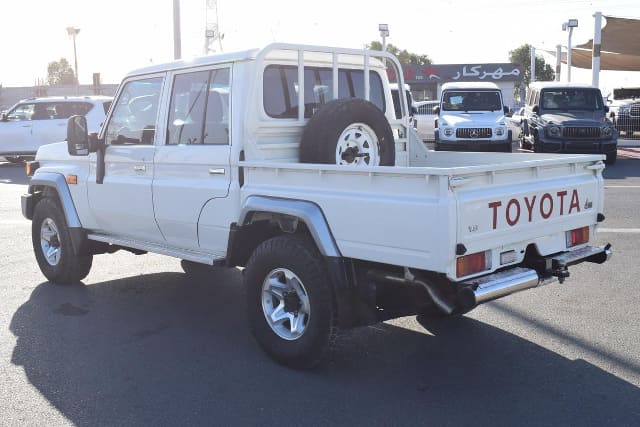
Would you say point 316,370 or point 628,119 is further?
point 628,119

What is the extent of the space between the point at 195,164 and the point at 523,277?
2492mm

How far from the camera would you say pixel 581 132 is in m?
17.0

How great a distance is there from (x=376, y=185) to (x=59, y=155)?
12.8ft

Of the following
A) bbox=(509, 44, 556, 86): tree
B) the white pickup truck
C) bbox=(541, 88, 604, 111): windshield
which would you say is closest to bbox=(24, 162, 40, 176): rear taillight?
the white pickup truck

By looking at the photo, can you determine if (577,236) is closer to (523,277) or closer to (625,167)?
(523,277)

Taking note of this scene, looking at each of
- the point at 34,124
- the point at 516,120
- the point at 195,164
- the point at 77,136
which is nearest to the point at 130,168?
the point at 77,136

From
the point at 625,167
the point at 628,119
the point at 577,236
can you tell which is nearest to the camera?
the point at 577,236

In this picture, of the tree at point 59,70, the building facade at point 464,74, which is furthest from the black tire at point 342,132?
the tree at point 59,70

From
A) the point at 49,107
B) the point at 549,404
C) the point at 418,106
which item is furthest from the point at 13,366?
the point at 418,106

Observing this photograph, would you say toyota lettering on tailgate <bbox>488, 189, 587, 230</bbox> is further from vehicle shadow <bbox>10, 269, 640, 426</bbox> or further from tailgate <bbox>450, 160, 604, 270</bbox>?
vehicle shadow <bbox>10, 269, 640, 426</bbox>

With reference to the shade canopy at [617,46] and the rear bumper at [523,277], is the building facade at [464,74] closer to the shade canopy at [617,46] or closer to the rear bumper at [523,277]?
the shade canopy at [617,46]

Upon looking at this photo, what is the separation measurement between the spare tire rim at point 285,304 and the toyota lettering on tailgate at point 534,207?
50.9 inches

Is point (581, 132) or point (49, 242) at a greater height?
point (581, 132)

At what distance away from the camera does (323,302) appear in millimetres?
4305
